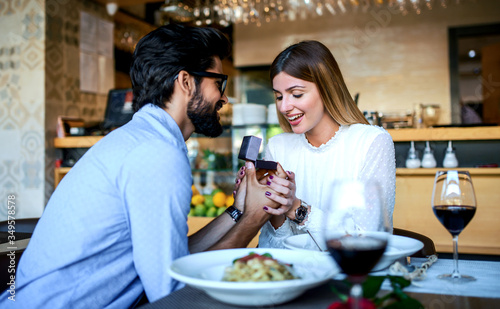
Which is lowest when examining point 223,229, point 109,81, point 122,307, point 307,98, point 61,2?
point 122,307

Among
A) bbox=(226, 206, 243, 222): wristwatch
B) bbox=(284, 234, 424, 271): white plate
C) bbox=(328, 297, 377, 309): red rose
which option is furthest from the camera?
bbox=(226, 206, 243, 222): wristwatch

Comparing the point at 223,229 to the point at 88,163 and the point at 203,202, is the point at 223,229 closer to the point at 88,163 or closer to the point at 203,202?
the point at 88,163

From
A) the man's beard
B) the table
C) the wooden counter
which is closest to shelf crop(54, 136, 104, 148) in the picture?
the wooden counter

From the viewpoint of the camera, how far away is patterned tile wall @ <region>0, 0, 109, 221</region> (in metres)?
3.88

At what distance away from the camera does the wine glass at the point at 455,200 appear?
0.93 m

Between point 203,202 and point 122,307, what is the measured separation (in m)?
2.35

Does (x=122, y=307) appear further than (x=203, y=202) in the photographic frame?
No

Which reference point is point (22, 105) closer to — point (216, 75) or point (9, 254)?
point (9, 254)

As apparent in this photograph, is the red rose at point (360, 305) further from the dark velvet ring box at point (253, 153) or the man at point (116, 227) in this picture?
the dark velvet ring box at point (253, 153)

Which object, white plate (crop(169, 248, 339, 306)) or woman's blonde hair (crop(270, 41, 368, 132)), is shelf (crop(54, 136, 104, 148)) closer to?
woman's blonde hair (crop(270, 41, 368, 132))

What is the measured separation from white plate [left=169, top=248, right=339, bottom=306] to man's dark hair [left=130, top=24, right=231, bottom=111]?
566mm

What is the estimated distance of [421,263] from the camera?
1035 mm

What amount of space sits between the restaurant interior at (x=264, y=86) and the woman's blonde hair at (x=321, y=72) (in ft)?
4.44

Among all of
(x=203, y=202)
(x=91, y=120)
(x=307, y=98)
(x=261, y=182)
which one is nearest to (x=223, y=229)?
(x=261, y=182)
